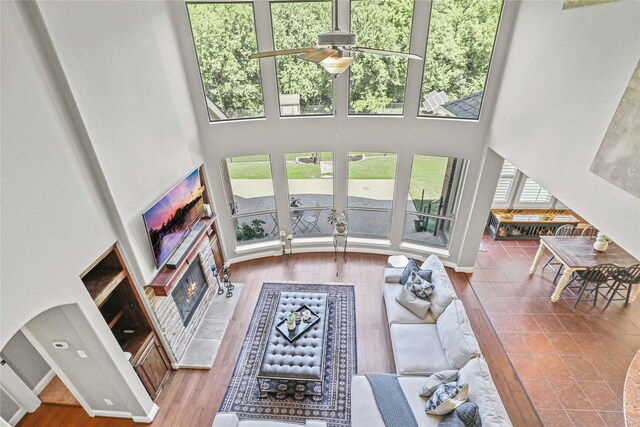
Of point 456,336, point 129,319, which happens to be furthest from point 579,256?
point 129,319

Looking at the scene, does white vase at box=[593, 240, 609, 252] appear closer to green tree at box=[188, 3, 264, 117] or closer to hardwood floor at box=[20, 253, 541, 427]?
hardwood floor at box=[20, 253, 541, 427]

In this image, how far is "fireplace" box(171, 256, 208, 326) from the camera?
5293mm

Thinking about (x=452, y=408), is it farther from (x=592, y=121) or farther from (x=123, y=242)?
(x=123, y=242)

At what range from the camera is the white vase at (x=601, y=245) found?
5.92 meters

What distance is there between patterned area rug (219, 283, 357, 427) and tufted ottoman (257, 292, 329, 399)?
115 millimetres

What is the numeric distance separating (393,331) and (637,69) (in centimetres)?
420

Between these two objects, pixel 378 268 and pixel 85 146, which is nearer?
pixel 85 146

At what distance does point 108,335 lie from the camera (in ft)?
12.3

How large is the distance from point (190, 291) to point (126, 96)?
331 centimetres

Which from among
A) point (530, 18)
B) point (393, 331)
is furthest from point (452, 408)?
point (530, 18)

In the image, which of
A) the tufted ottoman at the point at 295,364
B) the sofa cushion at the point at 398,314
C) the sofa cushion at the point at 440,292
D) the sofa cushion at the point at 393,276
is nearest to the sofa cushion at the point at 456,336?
the sofa cushion at the point at 440,292

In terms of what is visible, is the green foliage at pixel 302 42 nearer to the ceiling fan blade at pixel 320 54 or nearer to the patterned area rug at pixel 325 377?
the ceiling fan blade at pixel 320 54

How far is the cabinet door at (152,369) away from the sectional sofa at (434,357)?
2.89 metres

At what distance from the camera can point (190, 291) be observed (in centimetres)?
565
